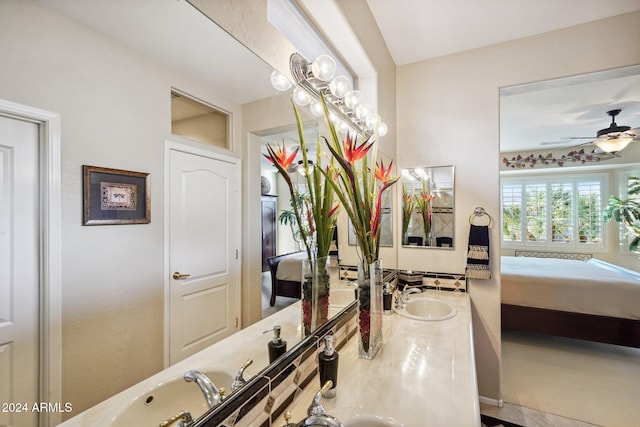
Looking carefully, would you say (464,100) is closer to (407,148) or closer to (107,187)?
(407,148)

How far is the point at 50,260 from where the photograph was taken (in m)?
0.43

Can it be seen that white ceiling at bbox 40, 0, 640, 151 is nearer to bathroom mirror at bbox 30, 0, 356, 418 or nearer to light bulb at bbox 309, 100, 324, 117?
bathroom mirror at bbox 30, 0, 356, 418

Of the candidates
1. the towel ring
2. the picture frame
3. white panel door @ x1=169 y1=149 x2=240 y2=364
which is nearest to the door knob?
white panel door @ x1=169 y1=149 x2=240 y2=364

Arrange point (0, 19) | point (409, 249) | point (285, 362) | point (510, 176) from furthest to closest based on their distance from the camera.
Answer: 1. point (510, 176)
2. point (409, 249)
3. point (285, 362)
4. point (0, 19)

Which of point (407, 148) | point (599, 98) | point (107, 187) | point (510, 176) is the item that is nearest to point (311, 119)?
point (107, 187)

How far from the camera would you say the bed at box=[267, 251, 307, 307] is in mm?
925

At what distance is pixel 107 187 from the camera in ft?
1.68

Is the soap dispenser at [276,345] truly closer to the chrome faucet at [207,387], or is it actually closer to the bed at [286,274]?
the bed at [286,274]

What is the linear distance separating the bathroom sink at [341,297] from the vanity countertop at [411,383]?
183 millimetres

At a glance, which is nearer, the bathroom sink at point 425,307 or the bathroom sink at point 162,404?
the bathroom sink at point 162,404

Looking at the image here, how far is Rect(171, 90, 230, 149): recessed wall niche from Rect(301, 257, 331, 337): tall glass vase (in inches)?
21.4

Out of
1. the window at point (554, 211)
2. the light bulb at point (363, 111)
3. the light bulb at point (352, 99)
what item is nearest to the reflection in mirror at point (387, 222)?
the light bulb at point (363, 111)

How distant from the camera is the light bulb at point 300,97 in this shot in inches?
43.3

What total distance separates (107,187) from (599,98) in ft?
15.0
